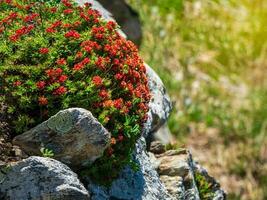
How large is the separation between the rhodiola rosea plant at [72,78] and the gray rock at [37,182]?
70cm

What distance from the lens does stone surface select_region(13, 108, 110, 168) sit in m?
7.03

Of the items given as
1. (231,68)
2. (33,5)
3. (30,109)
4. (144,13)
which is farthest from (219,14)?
(30,109)

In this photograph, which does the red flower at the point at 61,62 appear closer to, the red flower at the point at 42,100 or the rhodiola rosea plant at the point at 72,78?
the rhodiola rosea plant at the point at 72,78

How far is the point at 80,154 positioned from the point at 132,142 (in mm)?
736

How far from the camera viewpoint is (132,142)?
25.7 ft

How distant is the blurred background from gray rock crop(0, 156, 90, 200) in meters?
10.3

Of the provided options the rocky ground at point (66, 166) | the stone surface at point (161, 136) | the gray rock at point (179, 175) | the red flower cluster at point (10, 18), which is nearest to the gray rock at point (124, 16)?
the stone surface at point (161, 136)

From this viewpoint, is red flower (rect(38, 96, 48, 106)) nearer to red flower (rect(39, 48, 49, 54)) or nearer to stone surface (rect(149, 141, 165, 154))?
red flower (rect(39, 48, 49, 54))

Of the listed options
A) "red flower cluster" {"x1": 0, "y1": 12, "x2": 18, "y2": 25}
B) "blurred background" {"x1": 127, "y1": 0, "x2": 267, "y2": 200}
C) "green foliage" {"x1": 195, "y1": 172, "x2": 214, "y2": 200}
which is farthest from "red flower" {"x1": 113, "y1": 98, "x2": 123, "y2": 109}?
"blurred background" {"x1": 127, "y1": 0, "x2": 267, "y2": 200}

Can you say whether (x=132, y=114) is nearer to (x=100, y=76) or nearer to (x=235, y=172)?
(x=100, y=76)

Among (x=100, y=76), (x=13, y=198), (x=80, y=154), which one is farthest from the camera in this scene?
(x=100, y=76)

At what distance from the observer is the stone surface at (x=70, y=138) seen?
23.1 ft

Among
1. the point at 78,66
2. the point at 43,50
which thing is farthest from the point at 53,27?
the point at 78,66

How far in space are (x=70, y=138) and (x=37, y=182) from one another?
599 mm
